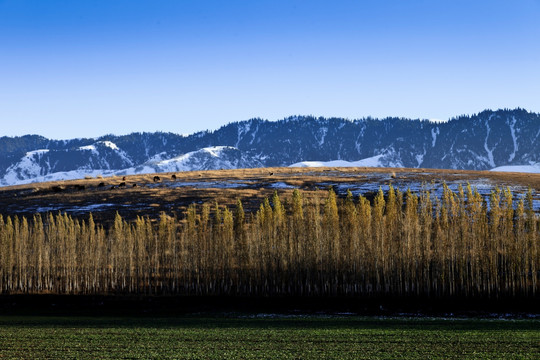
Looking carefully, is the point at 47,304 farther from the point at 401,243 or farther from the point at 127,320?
the point at 401,243

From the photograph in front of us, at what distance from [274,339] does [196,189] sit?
114m

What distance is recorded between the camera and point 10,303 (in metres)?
83.8

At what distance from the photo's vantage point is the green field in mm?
40719

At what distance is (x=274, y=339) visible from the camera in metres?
46.9

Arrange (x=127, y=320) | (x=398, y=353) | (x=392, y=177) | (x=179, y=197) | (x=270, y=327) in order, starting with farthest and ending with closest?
(x=392, y=177)
(x=179, y=197)
(x=127, y=320)
(x=270, y=327)
(x=398, y=353)

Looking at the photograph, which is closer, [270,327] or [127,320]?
[270,327]

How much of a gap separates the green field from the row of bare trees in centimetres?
2453

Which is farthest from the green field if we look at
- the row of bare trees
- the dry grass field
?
the dry grass field

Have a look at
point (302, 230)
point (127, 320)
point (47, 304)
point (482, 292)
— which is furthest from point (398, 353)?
point (47, 304)

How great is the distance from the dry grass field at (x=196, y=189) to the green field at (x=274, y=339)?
72.0m

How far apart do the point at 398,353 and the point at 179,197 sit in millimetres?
111198

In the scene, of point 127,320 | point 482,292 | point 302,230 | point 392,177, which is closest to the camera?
point 127,320

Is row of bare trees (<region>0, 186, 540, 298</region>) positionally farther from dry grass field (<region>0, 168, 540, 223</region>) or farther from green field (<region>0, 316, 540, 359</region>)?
dry grass field (<region>0, 168, 540, 223</region>)

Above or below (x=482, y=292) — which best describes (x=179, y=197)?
above
